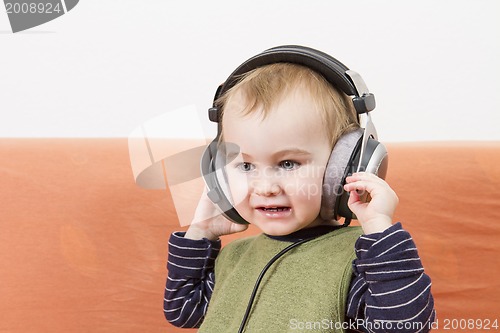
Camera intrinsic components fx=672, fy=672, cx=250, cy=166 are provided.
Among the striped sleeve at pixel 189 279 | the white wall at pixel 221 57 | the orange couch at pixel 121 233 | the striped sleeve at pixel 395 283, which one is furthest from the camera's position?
the white wall at pixel 221 57

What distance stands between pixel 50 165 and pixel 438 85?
0.90 metres

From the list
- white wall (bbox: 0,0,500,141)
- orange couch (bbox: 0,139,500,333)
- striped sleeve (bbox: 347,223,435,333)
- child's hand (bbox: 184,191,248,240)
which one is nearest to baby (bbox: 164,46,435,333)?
striped sleeve (bbox: 347,223,435,333)

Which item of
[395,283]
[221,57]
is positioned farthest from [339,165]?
[221,57]

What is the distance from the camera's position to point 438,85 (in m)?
1.58

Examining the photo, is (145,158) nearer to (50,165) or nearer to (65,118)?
(50,165)

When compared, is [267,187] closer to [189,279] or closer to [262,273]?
[262,273]

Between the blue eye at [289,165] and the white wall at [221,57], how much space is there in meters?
0.77

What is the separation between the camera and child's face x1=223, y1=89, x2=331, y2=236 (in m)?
0.83

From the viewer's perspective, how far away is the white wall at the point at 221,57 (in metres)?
1.57

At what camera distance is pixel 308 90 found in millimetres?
840

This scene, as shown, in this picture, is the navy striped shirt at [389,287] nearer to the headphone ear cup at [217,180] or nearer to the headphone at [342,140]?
the headphone at [342,140]

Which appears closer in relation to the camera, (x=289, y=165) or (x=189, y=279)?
(x=289, y=165)

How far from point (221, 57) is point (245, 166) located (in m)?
0.78

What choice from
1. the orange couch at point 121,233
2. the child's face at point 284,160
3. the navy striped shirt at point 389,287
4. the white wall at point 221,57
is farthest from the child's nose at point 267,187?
the white wall at point 221,57
